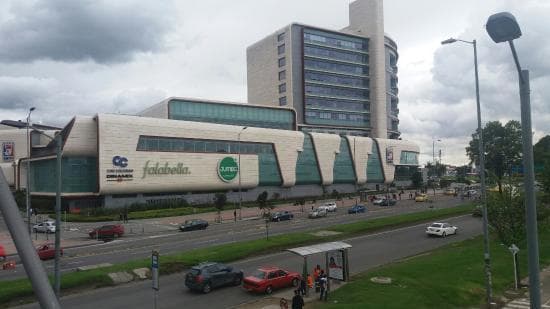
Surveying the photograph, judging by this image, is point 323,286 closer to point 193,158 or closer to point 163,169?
point 163,169

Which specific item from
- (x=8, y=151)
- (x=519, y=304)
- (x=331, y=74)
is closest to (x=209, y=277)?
(x=519, y=304)

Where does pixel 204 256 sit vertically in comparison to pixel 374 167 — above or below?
below

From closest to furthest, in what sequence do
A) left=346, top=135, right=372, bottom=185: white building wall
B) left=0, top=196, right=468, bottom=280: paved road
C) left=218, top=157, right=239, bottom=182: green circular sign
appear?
left=0, top=196, right=468, bottom=280: paved road → left=218, top=157, right=239, bottom=182: green circular sign → left=346, top=135, right=372, bottom=185: white building wall

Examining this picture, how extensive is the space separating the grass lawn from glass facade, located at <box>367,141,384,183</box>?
8365 centimetres

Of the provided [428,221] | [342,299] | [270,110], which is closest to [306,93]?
[270,110]

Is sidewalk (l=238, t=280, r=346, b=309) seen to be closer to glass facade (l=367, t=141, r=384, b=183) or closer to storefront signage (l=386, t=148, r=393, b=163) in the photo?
glass facade (l=367, t=141, r=384, b=183)

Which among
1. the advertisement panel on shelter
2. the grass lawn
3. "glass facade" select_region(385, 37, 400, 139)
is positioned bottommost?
the grass lawn

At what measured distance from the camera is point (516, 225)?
27234 millimetres

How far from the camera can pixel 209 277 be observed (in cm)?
2489

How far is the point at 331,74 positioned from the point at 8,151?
84171mm

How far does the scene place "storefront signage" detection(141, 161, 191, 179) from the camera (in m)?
76.0

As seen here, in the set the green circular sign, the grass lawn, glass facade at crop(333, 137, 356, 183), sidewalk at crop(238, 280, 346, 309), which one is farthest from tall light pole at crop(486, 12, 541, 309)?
glass facade at crop(333, 137, 356, 183)

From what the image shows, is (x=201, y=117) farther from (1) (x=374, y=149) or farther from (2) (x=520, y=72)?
(2) (x=520, y=72)

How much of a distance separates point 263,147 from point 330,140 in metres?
20.2
